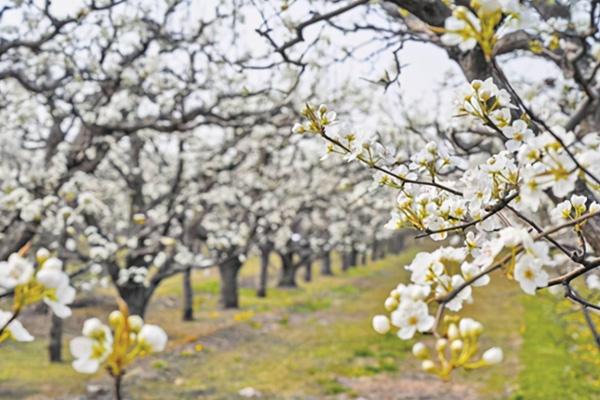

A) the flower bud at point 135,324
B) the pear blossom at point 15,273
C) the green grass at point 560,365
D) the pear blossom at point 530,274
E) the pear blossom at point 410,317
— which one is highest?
the pear blossom at point 15,273

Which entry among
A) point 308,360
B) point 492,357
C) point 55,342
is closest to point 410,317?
point 492,357

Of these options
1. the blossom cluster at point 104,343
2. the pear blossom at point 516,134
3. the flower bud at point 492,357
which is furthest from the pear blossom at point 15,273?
the pear blossom at point 516,134

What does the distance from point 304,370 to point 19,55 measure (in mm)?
6774

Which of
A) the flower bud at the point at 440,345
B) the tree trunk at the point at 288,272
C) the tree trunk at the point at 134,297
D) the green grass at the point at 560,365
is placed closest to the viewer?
the flower bud at the point at 440,345

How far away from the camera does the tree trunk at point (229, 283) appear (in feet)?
53.2

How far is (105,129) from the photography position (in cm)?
680

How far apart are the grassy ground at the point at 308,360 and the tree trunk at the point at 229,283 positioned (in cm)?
64

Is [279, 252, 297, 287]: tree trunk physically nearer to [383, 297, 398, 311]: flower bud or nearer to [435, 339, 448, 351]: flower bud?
[383, 297, 398, 311]: flower bud

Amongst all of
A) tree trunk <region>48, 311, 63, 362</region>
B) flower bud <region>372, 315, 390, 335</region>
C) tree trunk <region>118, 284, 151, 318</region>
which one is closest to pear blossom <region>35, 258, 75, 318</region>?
flower bud <region>372, 315, 390, 335</region>

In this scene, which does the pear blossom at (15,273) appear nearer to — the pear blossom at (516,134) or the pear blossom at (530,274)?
the pear blossom at (530,274)

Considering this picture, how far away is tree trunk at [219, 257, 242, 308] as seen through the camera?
16.2 m

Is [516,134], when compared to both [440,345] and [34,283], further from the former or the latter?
[34,283]

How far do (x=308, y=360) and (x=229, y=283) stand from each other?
6.82 metres

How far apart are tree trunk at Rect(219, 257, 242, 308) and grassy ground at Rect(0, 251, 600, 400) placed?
0.64 metres
